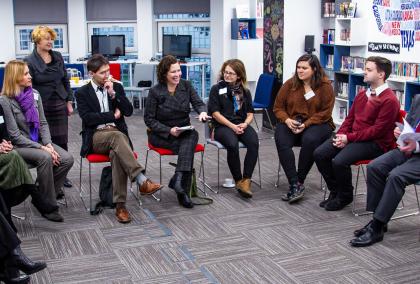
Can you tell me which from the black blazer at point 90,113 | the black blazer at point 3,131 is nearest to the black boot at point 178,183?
the black blazer at point 90,113

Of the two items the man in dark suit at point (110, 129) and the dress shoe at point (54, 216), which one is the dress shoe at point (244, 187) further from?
the dress shoe at point (54, 216)

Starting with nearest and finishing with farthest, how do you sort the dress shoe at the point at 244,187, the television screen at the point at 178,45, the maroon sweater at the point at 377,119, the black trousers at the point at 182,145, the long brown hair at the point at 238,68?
the maroon sweater at the point at 377,119 → the black trousers at the point at 182,145 → the dress shoe at the point at 244,187 → the long brown hair at the point at 238,68 → the television screen at the point at 178,45

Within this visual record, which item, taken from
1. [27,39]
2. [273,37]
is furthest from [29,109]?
[27,39]

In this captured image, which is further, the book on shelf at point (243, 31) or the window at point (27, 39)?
the window at point (27, 39)

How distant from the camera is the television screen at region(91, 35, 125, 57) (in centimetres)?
1005

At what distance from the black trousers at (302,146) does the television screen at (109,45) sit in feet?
19.3

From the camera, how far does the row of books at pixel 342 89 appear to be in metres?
7.88

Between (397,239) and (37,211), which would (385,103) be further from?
(37,211)

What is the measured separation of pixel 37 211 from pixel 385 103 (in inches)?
111

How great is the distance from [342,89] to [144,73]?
345 cm

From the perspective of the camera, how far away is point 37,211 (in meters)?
4.55

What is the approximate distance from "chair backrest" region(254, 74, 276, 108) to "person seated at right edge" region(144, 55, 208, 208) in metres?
2.70

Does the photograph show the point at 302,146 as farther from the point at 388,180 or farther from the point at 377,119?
the point at 388,180

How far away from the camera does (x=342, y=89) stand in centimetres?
798
